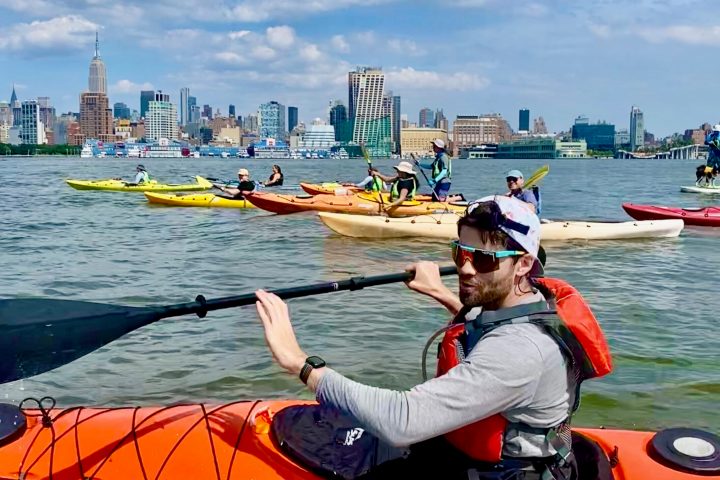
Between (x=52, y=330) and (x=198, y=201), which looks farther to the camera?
(x=198, y=201)

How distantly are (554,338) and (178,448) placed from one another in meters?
1.79

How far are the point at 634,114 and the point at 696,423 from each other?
653 ft

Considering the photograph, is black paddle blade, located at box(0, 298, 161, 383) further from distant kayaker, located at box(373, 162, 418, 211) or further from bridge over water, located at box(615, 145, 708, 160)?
bridge over water, located at box(615, 145, 708, 160)

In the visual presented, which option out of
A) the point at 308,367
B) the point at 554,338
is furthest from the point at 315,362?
the point at 554,338

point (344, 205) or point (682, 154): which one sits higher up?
point (682, 154)

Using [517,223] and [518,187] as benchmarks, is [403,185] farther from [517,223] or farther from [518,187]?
[517,223]

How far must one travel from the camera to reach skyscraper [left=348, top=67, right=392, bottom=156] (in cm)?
15700

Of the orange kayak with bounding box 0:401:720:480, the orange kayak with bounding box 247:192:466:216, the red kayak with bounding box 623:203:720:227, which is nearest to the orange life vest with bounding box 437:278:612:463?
the orange kayak with bounding box 0:401:720:480

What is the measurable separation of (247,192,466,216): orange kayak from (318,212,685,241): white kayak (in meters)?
1.08

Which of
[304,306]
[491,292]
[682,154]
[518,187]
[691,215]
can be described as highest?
[682,154]

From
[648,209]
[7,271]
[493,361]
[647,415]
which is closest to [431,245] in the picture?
[648,209]

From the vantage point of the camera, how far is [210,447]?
3107mm

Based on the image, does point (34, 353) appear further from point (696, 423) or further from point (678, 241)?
point (678, 241)

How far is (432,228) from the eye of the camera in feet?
41.7
